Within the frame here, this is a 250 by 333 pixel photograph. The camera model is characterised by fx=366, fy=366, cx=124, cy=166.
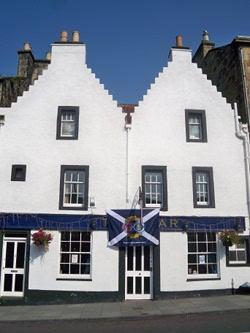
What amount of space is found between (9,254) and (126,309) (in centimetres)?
575

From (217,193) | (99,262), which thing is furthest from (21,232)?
(217,193)

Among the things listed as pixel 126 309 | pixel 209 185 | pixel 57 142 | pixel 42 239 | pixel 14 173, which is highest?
pixel 57 142

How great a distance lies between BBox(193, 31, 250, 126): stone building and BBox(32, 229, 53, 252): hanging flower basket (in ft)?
37.3

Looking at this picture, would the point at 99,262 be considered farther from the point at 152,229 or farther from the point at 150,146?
the point at 150,146

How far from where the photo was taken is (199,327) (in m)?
11.1

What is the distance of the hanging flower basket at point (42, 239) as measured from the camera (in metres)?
15.4

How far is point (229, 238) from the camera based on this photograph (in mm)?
16047

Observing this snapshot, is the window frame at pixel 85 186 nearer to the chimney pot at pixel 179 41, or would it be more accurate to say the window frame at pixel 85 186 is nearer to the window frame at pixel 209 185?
the window frame at pixel 209 185

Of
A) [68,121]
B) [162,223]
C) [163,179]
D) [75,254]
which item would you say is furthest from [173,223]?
[68,121]

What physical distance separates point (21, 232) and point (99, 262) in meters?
3.67

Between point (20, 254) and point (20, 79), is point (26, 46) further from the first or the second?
point (20, 254)

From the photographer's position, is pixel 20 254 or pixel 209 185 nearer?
pixel 20 254

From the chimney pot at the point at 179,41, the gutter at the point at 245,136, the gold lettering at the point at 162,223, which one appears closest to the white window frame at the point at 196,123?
the gutter at the point at 245,136

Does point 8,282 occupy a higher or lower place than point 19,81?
lower
